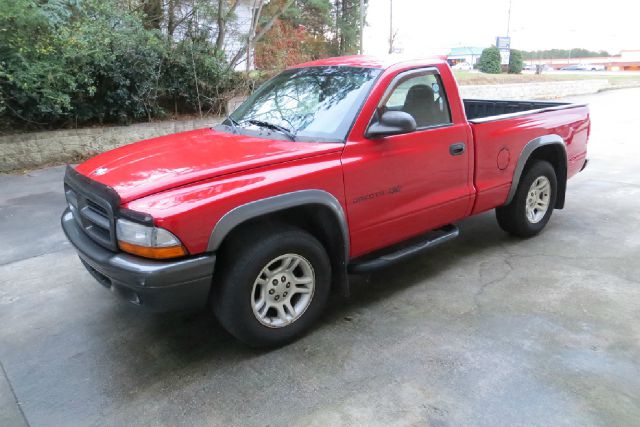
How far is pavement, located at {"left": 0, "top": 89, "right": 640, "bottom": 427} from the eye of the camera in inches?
106

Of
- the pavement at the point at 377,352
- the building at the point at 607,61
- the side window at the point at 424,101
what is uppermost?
the building at the point at 607,61

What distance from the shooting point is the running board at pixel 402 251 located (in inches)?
143

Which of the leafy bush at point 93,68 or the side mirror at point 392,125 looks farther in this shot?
the leafy bush at point 93,68

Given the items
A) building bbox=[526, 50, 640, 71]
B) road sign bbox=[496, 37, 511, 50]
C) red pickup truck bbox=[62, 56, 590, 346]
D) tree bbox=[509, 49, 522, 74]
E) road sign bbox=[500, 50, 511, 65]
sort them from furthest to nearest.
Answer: building bbox=[526, 50, 640, 71], tree bbox=[509, 49, 522, 74], road sign bbox=[500, 50, 511, 65], road sign bbox=[496, 37, 511, 50], red pickup truck bbox=[62, 56, 590, 346]

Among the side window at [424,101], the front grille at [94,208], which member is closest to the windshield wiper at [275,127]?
the side window at [424,101]

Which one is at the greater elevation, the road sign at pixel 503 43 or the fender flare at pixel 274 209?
the road sign at pixel 503 43

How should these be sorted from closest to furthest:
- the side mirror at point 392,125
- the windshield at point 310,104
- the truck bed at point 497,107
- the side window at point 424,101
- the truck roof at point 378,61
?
the side mirror at point 392,125 < the windshield at point 310,104 < the truck roof at point 378,61 < the side window at point 424,101 < the truck bed at point 497,107

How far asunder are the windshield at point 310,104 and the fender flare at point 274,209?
486mm

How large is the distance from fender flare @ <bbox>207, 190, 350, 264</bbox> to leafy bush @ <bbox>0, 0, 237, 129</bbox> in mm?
6501

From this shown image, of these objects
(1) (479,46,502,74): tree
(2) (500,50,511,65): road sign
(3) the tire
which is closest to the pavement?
(3) the tire

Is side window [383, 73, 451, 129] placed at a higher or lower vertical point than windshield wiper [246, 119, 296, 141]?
higher

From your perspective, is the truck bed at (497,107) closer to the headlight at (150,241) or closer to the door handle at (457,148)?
the door handle at (457,148)

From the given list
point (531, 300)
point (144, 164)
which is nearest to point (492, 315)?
point (531, 300)

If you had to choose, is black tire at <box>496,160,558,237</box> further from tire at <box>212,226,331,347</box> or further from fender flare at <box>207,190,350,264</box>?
tire at <box>212,226,331,347</box>
